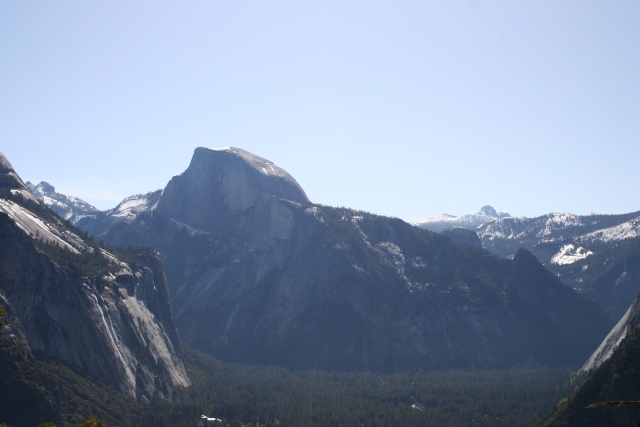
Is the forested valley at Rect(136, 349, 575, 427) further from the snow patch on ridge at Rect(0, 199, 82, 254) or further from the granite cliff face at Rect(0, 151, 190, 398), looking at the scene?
the snow patch on ridge at Rect(0, 199, 82, 254)

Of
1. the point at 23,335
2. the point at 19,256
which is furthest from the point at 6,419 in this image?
the point at 19,256

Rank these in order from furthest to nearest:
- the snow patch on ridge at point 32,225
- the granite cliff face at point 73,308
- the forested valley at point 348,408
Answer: the snow patch on ridge at point 32,225 < the forested valley at point 348,408 < the granite cliff face at point 73,308

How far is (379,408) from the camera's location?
180125 mm

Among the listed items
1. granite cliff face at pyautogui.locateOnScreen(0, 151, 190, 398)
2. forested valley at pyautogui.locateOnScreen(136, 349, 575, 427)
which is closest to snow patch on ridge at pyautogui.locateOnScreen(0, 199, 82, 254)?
granite cliff face at pyautogui.locateOnScreen(0, 151, 190, 398)

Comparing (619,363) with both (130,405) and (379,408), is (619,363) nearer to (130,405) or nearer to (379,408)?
(379,408)

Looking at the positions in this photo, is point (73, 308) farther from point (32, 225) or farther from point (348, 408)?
point (348, 408)

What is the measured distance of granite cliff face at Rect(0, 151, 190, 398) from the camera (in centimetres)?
15562

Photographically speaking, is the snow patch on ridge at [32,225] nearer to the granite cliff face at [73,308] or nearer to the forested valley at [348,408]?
the granite cliff face at [73,308]

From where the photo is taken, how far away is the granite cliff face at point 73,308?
511 feet

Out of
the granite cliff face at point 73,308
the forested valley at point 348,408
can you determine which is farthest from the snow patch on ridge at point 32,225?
the forested valley at point 348,408

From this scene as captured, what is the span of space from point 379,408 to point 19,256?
99.0m

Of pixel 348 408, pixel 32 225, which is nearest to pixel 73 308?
pixel 32 225

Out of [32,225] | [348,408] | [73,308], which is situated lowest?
[348,408]

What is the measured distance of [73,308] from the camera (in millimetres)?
164625
